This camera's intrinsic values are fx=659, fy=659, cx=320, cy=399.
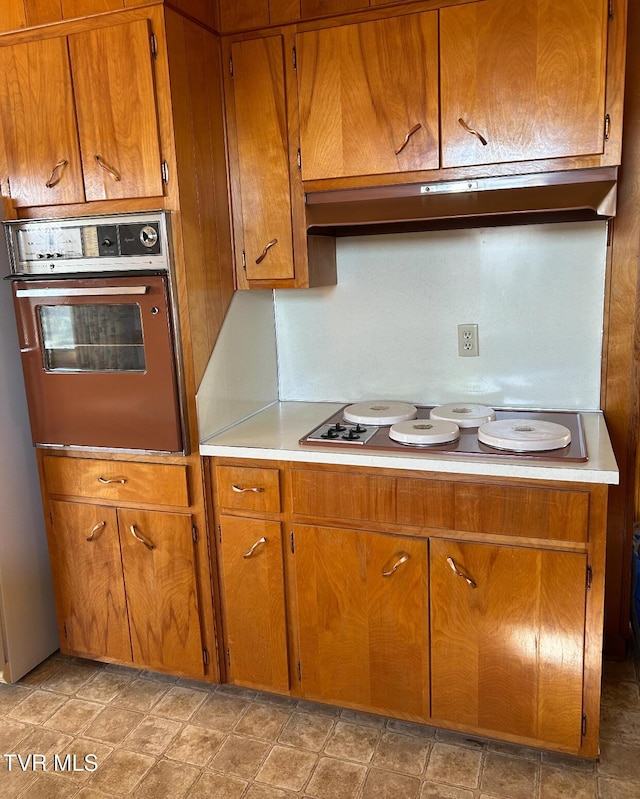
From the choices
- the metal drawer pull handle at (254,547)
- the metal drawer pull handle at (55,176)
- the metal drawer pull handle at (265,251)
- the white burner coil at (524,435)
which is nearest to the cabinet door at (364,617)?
the metal drawer pull handle at (254,547)

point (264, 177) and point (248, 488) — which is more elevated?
point (264, 177)

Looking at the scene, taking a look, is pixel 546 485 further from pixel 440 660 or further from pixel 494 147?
pixel 494 147

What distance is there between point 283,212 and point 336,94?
0.38 meters

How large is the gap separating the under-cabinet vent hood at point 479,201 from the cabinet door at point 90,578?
1.25m

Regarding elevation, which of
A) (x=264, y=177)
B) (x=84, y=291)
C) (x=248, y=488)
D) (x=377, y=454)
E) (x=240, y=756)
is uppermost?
(x=264, y=177)

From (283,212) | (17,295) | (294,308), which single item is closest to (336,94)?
(283,212)

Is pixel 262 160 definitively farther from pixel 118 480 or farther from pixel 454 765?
pixel 454 765

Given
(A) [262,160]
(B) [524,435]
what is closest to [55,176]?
(A) [262,160]

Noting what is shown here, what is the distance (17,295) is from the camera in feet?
7.06

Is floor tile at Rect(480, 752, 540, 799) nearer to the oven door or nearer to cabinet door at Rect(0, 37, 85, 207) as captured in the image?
the oven door

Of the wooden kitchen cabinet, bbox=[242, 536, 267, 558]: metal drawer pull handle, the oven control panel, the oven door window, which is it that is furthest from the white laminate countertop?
the oven control panel

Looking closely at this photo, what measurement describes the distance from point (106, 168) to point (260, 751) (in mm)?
1829

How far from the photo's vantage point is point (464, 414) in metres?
2.16

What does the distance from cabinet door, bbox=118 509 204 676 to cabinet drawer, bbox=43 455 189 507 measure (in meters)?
0.06
